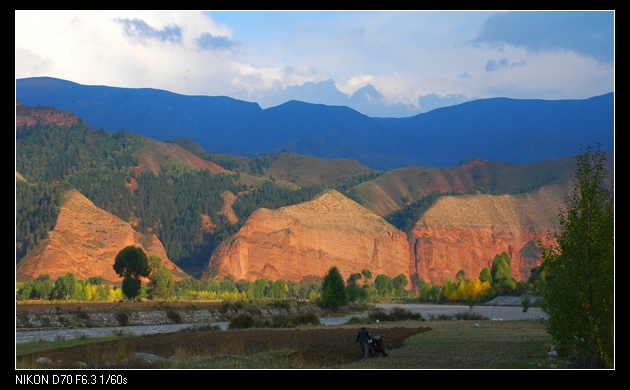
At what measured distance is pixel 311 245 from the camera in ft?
608

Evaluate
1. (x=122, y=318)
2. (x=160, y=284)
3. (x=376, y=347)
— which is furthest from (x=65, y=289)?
(x=376, y=347)

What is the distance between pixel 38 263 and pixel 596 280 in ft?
451

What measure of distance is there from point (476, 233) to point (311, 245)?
45.3 meters

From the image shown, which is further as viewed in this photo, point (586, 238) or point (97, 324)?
point (97, 324)

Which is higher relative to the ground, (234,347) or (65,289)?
(234,347)

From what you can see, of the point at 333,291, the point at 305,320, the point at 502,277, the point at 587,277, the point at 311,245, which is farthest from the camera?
the point at 311,245

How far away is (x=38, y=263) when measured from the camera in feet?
471

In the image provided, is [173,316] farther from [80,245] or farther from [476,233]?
[476,233]

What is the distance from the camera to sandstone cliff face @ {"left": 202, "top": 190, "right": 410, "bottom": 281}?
181 meters

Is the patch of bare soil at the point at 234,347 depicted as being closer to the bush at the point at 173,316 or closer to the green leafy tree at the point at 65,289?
the bush at the point at 173,316

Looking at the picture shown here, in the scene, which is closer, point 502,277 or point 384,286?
point 502,277
